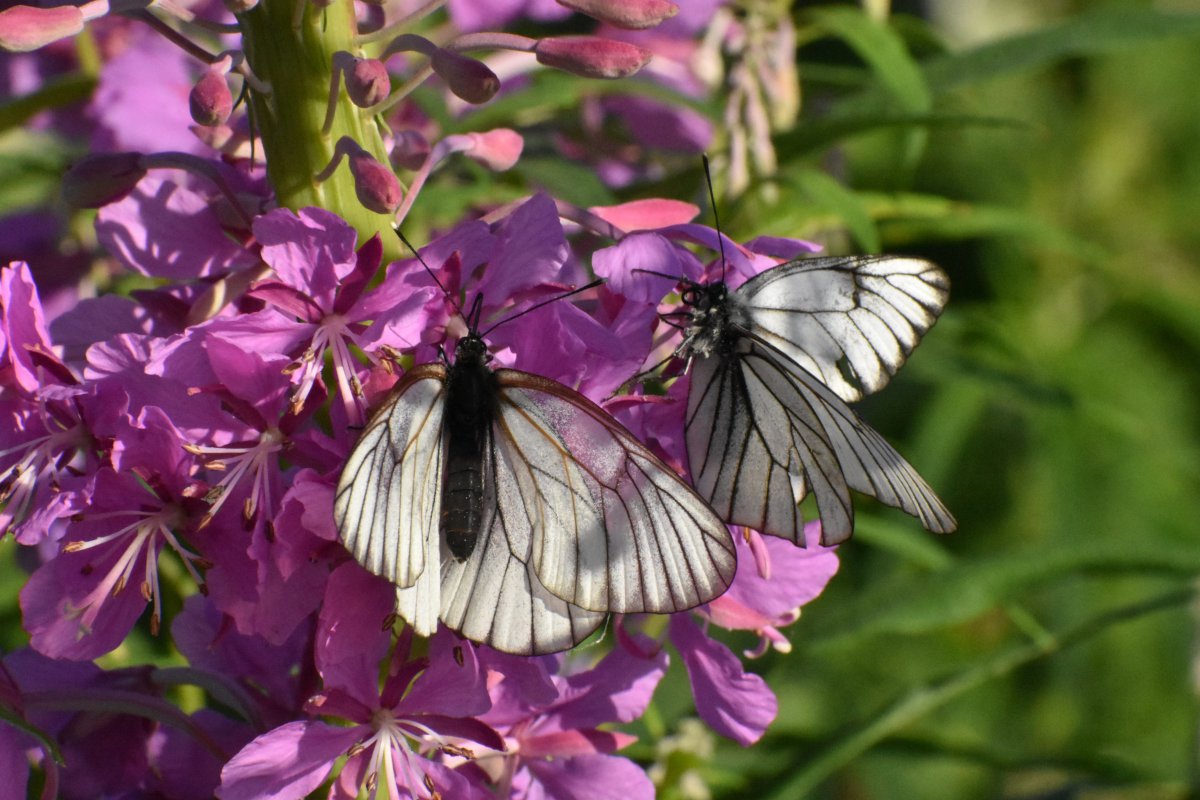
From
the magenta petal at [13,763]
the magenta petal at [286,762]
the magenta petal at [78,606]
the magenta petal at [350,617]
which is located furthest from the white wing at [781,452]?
the magenta petal at [13,763]

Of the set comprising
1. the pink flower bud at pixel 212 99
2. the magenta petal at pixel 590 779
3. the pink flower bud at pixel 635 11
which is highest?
the pink flower bud at pixel 635 11

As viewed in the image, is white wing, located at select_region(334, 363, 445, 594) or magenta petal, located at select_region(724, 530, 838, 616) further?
magenta petal, located at select_region(724, 530, 838, 616)

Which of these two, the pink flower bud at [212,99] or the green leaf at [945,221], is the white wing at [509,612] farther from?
the green leaf at [945,221]

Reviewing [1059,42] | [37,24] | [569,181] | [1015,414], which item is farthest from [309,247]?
[1015,414]

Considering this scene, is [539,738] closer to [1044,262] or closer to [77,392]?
[77,392]

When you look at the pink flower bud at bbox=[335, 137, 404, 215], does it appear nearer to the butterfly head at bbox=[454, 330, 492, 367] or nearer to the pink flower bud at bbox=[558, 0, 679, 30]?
the butterfly head at bbox=[454, 330, 492, 367]

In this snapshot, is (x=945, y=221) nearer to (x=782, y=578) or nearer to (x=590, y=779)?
(x=782, y=578)

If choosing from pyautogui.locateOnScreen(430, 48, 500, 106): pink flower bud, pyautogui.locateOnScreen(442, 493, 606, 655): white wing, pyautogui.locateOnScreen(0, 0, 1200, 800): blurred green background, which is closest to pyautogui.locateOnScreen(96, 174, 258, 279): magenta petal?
pyautogui.locateOnScreen(430, 48, 500, 106): pink flower bud

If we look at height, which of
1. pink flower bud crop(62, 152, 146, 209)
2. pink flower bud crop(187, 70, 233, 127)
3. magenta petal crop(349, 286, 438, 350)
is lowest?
magenta petal crop(349, 286, 438, 350)
